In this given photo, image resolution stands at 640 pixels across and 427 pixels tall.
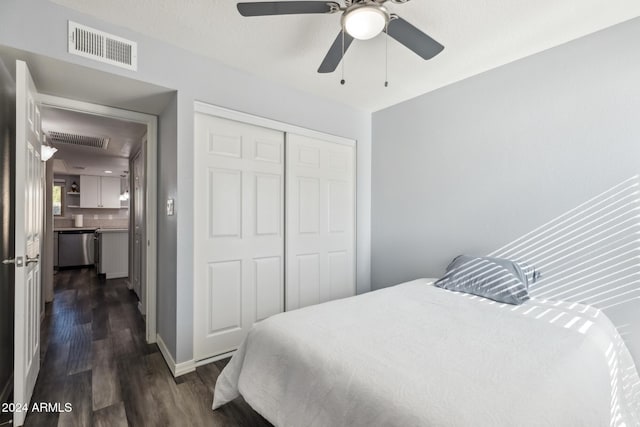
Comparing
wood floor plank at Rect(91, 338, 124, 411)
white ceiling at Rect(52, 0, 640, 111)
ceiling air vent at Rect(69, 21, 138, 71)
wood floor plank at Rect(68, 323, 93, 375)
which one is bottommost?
wood floor plank at Rect(91, 338, 124, 411)

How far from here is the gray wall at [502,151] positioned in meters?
2.02

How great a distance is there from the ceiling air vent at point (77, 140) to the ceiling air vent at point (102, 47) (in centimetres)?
264

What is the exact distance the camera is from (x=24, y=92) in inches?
64.8

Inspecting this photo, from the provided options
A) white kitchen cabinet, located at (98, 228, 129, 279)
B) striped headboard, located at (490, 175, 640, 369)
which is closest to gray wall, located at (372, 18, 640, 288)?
striped headboard, located at (490, 175, 640, 369)

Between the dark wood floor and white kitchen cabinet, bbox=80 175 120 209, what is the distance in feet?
15.3

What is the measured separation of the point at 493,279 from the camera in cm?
214

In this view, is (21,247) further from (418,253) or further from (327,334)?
(418,253)

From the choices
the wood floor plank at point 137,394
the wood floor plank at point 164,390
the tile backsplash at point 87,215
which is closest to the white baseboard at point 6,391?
the wood floor plank at point 137,394

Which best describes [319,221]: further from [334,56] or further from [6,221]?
[6,221]

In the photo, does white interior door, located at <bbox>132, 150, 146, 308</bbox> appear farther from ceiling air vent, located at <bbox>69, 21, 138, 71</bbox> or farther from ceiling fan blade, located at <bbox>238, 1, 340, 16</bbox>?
ceiling fan blade, located at <bbox>238, 1, 340, 16</bbox>

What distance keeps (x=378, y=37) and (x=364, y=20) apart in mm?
751

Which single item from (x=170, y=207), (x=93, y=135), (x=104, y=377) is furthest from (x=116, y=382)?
(x=93, y=135)

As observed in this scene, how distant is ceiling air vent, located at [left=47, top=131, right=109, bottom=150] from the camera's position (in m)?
3.92

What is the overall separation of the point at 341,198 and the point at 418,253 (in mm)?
1060
